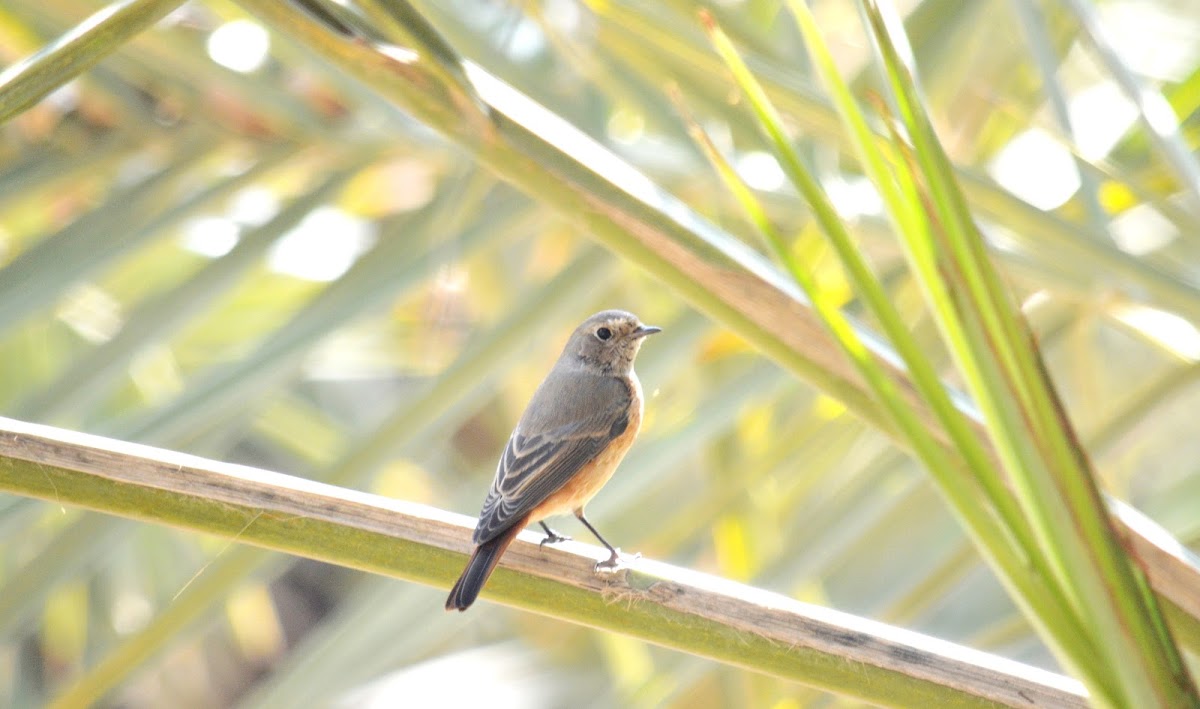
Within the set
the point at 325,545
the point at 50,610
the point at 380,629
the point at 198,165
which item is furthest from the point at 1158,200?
the point at 50,610

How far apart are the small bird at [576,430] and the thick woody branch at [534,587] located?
82cm

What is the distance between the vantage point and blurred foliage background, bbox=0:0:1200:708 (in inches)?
83.8

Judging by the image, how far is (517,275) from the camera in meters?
3.86

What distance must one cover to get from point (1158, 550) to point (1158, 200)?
79 cm

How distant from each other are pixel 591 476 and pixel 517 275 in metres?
0.97

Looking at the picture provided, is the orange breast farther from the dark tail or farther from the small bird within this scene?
the dark tail

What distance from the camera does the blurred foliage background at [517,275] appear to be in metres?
2.13

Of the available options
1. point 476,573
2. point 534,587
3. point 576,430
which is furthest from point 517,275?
point 534,587

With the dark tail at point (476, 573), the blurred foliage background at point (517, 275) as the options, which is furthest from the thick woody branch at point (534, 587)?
the blurred foliage background at point (517, 275)

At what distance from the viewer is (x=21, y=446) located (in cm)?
140

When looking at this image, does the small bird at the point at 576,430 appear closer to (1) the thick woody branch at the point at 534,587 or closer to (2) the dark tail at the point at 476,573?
(2) the dark tail at the point at 476,573

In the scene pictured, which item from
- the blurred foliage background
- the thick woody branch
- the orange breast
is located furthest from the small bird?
the thick woody branch

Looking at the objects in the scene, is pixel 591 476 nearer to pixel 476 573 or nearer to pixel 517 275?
pixel 517 275

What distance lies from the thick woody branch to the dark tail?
0.13 m
